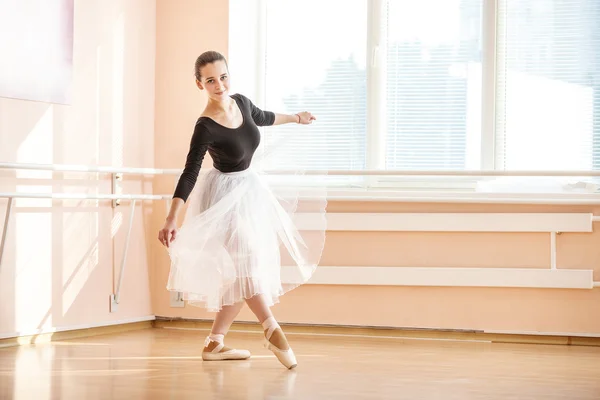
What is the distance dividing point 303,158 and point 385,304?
102 cm

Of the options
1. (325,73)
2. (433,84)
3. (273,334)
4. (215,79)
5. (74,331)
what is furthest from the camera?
(325,73)

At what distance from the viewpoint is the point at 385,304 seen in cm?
457

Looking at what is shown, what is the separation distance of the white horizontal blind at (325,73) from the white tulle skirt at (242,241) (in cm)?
137

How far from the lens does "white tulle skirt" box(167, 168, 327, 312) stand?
11.3ft

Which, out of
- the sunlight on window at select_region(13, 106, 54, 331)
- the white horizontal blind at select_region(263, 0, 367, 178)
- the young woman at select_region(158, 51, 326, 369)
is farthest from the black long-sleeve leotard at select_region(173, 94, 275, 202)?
the white horizontal blind at select_region(263, 0, 367, 178)

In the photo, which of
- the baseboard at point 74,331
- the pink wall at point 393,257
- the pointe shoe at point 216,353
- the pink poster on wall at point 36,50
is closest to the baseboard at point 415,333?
the pink wall at point 393,257

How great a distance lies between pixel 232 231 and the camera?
347 cm

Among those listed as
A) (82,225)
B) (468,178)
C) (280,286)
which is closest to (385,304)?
(468,178)

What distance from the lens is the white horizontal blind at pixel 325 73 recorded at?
499cm

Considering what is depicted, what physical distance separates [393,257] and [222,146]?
55.3 inches

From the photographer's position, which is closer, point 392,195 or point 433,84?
point 392,195

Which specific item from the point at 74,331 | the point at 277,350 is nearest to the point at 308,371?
the point at 277,350

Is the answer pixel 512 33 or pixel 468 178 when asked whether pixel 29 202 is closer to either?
pixel 468 178

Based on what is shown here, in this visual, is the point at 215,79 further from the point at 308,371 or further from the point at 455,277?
the point at 455,277
